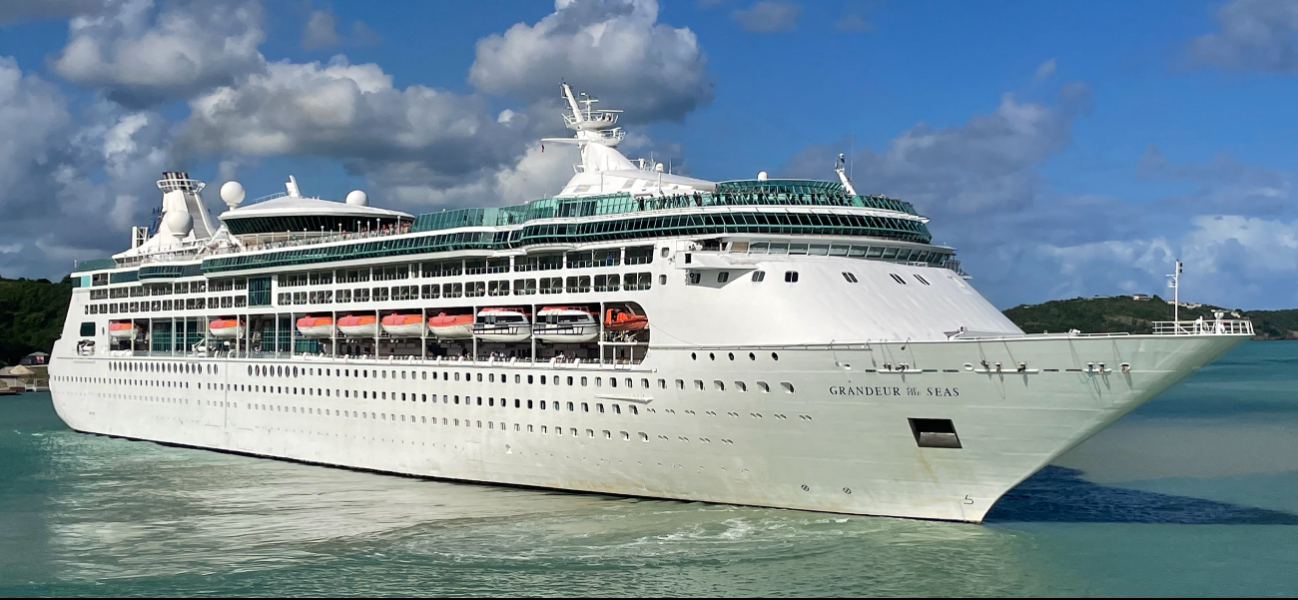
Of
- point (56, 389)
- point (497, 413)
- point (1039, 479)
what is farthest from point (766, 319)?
point (56, 389)

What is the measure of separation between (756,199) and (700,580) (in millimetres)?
10911

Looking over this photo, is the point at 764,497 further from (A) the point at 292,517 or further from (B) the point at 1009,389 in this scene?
(A) the point at 292,517

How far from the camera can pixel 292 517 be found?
29047 millimetres

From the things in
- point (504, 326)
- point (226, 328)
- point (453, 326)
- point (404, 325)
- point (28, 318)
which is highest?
point (28, 318)

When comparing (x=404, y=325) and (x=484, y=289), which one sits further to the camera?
(x=404, y=325)

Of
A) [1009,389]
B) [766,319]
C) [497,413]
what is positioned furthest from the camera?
[497,413]

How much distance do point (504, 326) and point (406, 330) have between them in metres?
5.16

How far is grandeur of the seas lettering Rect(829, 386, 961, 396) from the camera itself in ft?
78.8

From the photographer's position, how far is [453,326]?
3400 cm

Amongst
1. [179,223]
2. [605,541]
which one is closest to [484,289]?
[605,541]

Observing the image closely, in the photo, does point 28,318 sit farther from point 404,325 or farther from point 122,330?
point 404,325

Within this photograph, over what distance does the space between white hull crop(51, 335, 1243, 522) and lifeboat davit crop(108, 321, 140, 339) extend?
1882 cm

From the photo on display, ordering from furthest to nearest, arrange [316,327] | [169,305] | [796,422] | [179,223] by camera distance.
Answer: [179,223] → [169,305] → [316,327] → [796,422]

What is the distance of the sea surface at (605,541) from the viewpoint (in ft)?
70.8
